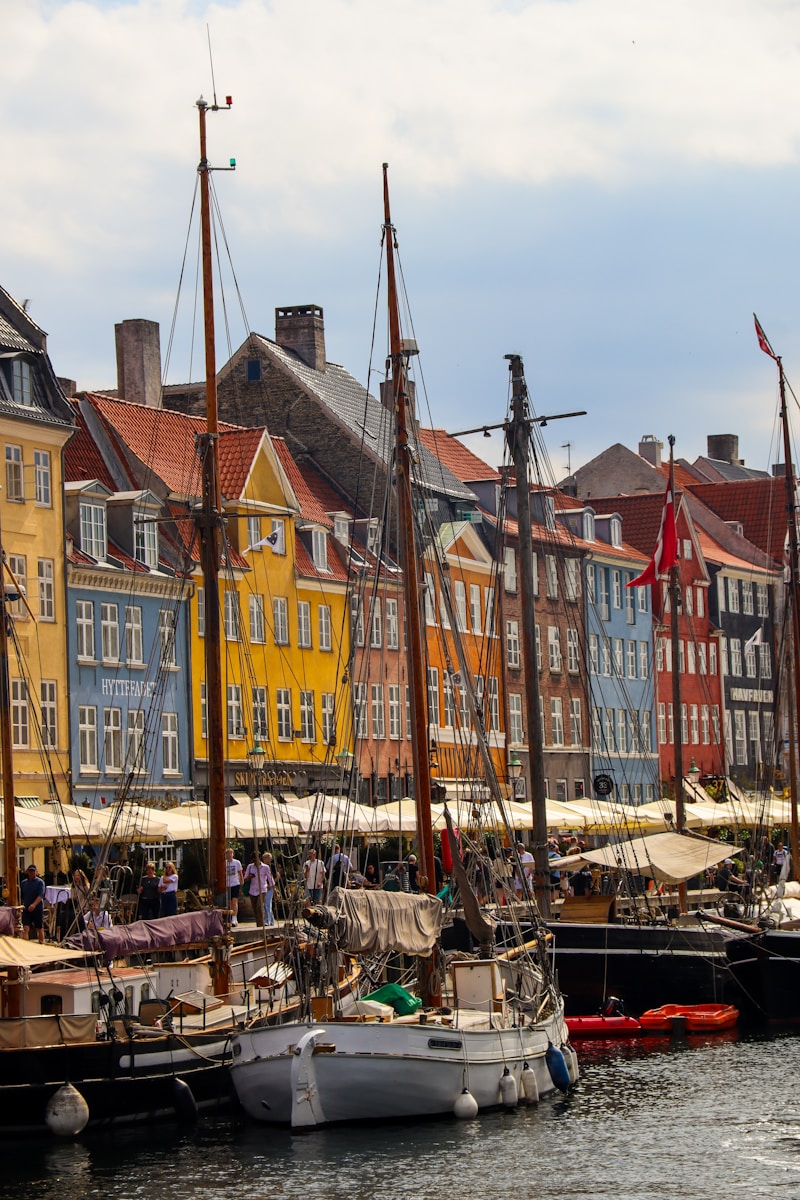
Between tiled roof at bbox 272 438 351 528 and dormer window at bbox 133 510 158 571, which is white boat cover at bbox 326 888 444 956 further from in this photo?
tiled roof at bbox 272 438 351 528

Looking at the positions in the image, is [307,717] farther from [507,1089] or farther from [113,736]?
[507,1089]

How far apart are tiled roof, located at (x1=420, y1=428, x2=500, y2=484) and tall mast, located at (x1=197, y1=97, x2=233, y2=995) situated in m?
49.8

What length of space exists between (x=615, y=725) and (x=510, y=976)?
211 feet

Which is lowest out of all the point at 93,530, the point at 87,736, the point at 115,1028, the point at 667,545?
the point at 115,1028

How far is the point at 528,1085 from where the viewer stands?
1256 inches

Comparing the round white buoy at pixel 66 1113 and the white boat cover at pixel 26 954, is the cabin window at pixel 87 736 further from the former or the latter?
the round white buoy at pixel 66 1113

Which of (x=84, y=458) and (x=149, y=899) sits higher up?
(x=84, y=458)

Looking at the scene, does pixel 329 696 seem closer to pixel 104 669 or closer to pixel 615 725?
pixel 104 669

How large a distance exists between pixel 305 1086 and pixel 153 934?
5.14m

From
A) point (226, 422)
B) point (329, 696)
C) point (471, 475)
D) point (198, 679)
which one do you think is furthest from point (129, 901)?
point (471, 475)

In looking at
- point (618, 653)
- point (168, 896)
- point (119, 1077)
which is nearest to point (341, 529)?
point (618, 653)

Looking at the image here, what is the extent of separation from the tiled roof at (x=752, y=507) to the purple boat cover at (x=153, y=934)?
8227cm

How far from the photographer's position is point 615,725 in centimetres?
9875

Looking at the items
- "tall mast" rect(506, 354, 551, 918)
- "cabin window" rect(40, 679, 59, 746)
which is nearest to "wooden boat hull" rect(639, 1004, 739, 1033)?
"tall mast" rect(506, 354, 551, 918)
